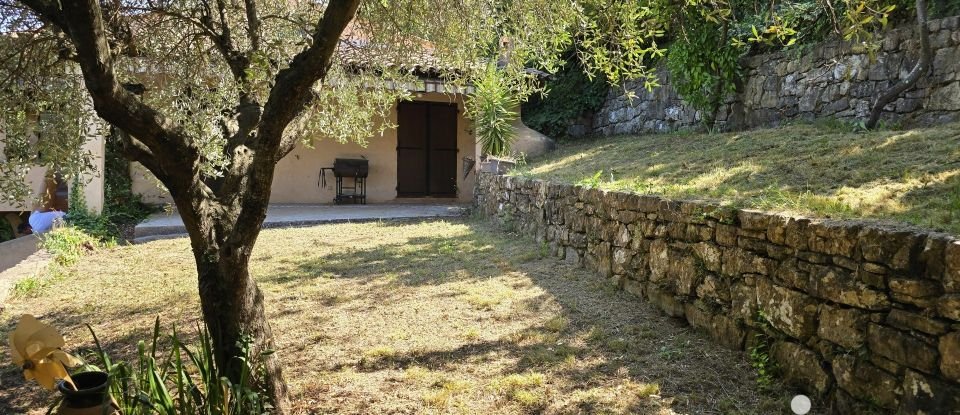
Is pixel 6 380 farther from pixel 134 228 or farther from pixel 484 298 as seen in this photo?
pixel 134 228

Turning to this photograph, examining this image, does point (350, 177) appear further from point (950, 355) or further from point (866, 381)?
point (950, 355)

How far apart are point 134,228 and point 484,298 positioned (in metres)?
6.91

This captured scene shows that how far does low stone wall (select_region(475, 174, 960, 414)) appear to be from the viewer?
2.38 metres

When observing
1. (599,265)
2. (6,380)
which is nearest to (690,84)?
(599,265)

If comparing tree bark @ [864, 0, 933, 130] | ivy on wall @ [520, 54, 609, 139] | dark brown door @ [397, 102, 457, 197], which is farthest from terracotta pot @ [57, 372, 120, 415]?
ivy on wall @ [520, 54, 609, 139]

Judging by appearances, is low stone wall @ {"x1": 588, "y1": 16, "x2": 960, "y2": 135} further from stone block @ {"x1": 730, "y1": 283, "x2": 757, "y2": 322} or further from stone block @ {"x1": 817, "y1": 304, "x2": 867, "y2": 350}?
stone block @ {"x1": 817, "y1": 304, "x2": 867, "y2": 350}

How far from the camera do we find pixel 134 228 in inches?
374

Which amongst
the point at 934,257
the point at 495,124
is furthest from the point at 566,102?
the point at 934,257

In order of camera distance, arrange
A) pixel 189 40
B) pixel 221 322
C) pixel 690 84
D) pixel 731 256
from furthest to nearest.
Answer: pixel 690 84
pixel 189 40
pixel 731 256
pixel 221 322

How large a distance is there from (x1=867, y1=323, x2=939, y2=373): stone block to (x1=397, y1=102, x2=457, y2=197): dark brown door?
11270 mm

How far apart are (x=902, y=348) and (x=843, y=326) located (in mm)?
339

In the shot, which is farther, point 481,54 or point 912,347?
point 481,54

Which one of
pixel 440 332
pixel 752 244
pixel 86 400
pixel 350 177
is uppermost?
pixel 350 177

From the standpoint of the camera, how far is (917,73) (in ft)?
19.5
